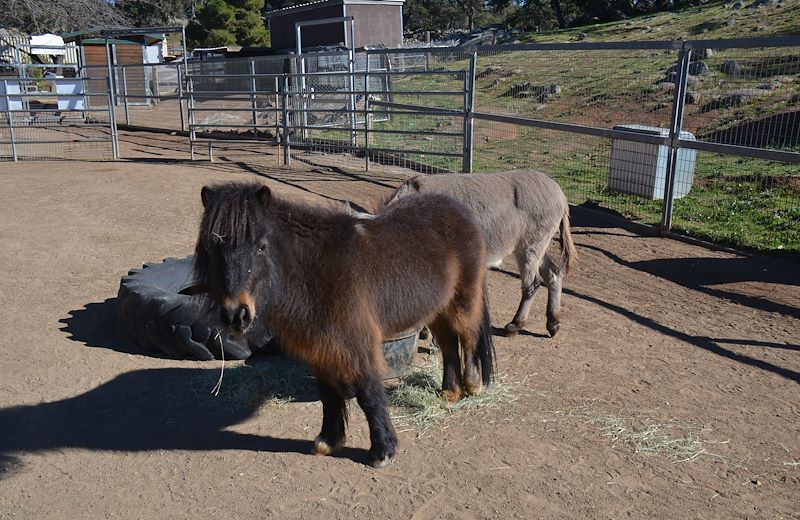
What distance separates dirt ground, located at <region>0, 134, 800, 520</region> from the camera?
3221mm

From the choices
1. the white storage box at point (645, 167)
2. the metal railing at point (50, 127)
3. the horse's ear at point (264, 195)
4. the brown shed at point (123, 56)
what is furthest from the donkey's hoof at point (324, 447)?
the brown shed at point (123, 56)

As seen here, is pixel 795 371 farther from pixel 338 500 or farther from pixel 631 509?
pixel 338 500

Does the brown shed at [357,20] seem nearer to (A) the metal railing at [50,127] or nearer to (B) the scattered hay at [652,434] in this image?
(A) the metal railing at [50,127]

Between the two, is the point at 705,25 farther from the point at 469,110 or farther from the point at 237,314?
the point at 237,314

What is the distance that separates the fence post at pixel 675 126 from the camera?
7586 mm

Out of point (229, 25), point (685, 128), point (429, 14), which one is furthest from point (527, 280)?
point (429, 14)

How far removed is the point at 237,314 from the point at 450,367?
1672 millimetres

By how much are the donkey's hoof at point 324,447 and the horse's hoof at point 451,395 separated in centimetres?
82

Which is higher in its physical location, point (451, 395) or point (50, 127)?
point (50, 127)

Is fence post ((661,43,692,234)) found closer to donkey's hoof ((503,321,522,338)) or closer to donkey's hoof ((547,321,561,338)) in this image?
donkey's hoof ((547,321,561,338))

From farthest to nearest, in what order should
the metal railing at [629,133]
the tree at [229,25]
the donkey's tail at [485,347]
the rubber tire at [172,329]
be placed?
the tree at [229,25]
the metal railing at [629,133]
the rubber tire at [172,329]
the donkey's tail at [485,347]

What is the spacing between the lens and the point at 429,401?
4.13 metres

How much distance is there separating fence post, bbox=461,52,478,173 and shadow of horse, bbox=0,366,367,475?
659cm

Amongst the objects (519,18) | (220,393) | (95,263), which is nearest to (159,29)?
(95,263)
